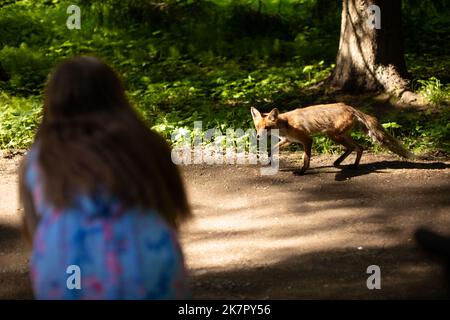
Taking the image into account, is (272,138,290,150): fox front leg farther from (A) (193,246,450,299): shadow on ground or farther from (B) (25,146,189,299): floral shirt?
(B) (25,146,189,299): floral shirt

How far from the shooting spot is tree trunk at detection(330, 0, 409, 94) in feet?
36.4

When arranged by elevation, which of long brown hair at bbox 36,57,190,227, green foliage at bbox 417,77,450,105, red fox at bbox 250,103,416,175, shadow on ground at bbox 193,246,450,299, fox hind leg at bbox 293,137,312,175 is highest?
long brown hair at bbox 36,57,190,227

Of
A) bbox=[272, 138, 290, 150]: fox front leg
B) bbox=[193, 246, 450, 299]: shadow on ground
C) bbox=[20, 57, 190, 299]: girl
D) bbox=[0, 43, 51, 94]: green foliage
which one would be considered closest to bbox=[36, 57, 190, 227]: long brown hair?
bbox=[20, 57, 190, 299]: girl

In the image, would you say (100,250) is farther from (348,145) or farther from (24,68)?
(24,68)

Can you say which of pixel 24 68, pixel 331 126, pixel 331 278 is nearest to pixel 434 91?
pixel 331 126

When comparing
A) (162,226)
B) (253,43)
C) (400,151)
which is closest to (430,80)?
(400,151)

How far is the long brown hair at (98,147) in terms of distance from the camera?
9.36ft

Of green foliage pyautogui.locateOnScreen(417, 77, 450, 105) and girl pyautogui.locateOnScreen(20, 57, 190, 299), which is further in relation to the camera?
green foliage pyautogui.locateOnScreen(417, 77, 450, 105)

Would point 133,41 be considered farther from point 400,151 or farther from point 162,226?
point 162,226

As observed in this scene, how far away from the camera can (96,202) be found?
9.39 ft

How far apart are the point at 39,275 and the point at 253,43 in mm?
12876

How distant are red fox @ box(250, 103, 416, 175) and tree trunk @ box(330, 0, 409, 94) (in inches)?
99.2

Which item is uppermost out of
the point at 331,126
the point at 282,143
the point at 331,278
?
the point at 331,126

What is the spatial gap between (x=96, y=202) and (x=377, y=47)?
29.7 feet
